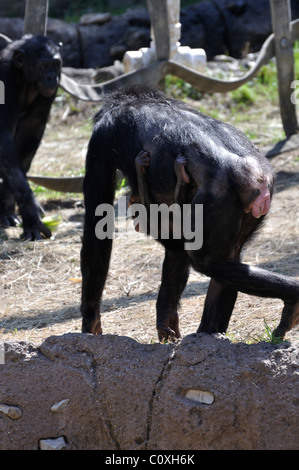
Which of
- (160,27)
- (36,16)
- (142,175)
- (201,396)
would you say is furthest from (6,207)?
(201,396)

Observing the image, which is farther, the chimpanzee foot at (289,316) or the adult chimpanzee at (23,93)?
the adult chimpanzee at (23,93)

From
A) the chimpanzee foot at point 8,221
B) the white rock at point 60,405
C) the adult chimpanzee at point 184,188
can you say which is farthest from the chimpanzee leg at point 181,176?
the chimpanzee foot at point 8,221

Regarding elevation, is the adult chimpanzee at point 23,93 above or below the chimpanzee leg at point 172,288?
above

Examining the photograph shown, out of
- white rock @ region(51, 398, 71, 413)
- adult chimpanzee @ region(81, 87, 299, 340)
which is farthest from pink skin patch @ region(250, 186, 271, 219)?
white rock @ region(51, 398, 71, 413)

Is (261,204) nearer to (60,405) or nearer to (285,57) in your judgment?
(60,405)

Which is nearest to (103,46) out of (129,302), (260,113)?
(260,113)

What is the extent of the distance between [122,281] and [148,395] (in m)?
2.33

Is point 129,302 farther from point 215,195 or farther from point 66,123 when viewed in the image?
point 66,123

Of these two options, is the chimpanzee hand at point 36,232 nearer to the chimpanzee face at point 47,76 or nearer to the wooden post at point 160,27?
the chimpanzee face at point 47,76

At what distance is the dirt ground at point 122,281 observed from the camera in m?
3.99

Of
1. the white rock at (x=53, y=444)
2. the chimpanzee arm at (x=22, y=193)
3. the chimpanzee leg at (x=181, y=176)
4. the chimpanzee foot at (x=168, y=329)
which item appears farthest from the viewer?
the chimpanzee arm at (x=22, y=193)

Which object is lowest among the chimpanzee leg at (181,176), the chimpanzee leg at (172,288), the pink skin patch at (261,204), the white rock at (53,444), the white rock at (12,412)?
the white rock at (53,444)

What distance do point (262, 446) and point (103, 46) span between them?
1062 centimetres
